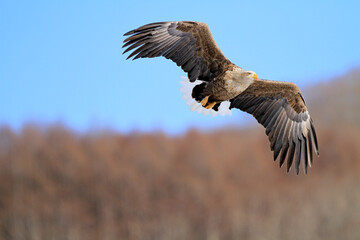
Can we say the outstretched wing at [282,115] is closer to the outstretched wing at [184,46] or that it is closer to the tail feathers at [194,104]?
the tail feathers at [194,104]

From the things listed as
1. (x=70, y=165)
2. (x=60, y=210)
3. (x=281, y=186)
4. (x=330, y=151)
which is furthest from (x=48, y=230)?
(x=330, y=151)

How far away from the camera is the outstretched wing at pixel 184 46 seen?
844 cm

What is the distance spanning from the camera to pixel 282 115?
9.55 m

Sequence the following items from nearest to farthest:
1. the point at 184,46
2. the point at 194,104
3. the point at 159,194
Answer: the point at 184,46 < the point at 194,104 < the point at 159,194

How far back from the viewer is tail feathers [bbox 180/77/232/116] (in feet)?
31.1

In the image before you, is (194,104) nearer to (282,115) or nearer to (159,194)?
(282,115)

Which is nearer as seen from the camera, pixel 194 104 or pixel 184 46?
pixel 184 46

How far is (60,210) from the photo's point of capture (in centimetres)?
3478

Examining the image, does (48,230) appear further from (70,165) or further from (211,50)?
(211,50)

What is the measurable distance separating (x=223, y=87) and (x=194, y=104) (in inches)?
39.4

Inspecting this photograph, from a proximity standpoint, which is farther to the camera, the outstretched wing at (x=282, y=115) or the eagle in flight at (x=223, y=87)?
the outstretched wing at (x=282, y=115)

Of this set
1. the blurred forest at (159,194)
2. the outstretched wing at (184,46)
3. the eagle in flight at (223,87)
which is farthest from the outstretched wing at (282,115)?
the blurred forest at (159,194)

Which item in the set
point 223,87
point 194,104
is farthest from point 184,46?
point 194,104

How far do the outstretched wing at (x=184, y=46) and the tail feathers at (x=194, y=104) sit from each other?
756 mm
